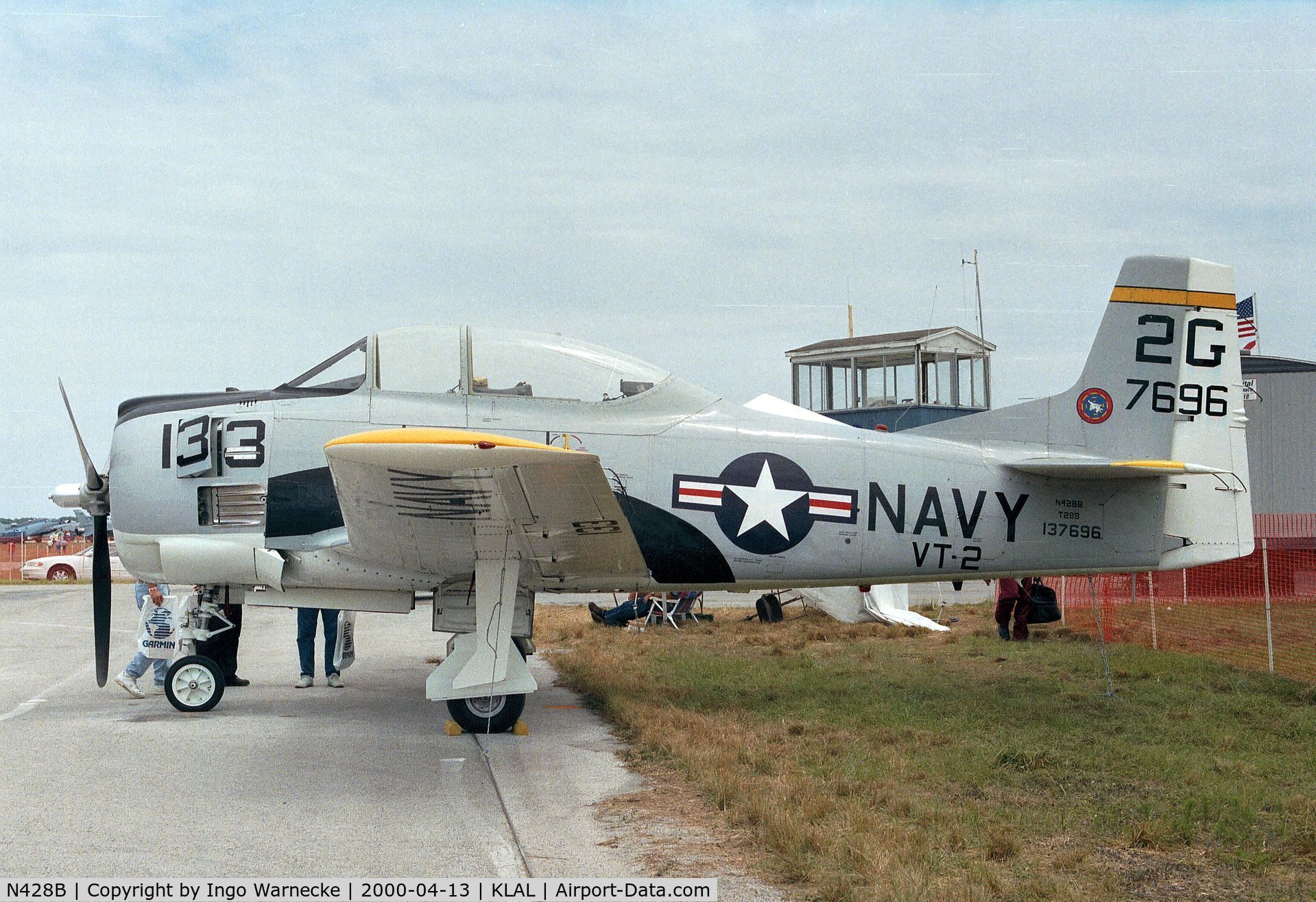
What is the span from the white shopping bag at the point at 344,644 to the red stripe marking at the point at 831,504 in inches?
182

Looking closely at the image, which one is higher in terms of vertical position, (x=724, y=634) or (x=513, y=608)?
(x=513, y=608)

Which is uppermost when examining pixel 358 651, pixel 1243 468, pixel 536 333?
pixel 536 333

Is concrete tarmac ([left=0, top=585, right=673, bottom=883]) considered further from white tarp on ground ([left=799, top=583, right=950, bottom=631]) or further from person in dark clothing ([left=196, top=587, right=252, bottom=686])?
white tarp on ground ([left=799, top=583, right=950, bottom=631])

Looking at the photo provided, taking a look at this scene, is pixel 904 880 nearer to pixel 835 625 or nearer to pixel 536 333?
pixel 536 333

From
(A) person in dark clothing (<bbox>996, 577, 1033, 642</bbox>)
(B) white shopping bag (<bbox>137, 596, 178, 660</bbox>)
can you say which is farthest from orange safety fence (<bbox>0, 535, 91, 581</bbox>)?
(A) person in dark clothing (<bbox>996, 577, 1033, 642</bbox>)

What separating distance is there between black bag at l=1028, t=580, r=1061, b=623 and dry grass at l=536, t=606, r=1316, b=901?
0.54 m

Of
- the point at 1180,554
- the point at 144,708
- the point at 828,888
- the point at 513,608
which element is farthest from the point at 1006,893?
the point at 144,708

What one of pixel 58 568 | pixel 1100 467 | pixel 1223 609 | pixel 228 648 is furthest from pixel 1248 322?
pixel 58 568

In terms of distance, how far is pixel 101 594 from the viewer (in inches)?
336

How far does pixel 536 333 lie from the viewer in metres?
8.26

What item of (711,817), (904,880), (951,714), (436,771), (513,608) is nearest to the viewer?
(904,880)

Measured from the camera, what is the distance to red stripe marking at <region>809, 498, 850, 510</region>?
26.6ft

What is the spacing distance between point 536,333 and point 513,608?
216 centimetres
